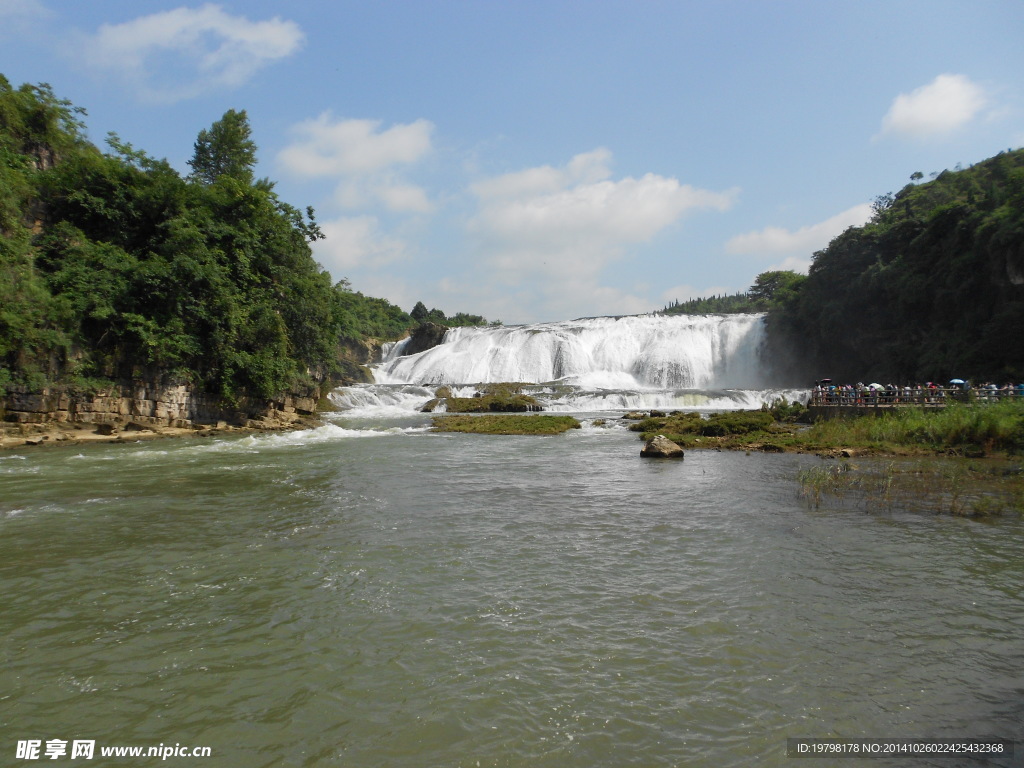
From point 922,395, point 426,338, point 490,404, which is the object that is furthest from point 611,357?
point 922,395

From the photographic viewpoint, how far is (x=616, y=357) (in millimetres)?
44438

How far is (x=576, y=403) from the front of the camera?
1268 inches

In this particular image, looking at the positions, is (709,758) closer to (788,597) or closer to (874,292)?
(788,597)

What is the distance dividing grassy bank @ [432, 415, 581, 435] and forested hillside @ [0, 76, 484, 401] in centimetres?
696

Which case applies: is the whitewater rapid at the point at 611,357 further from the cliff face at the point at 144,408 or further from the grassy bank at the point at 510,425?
the cliff face at the point at 144,408

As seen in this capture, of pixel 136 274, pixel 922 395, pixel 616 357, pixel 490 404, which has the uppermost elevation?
pixel 136 274

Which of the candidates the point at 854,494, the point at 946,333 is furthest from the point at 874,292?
the point at 854,494

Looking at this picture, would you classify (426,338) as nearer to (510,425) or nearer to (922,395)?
(510,425)

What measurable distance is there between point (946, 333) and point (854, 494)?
1103 inches

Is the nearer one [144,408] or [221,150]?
[144,408]

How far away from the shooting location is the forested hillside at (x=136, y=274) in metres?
17.5

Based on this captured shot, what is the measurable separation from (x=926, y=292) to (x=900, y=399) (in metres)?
15.8

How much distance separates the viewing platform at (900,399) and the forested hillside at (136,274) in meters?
21.1

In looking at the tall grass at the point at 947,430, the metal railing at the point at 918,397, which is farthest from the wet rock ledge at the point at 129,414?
the metal railing at the point at 918,397
